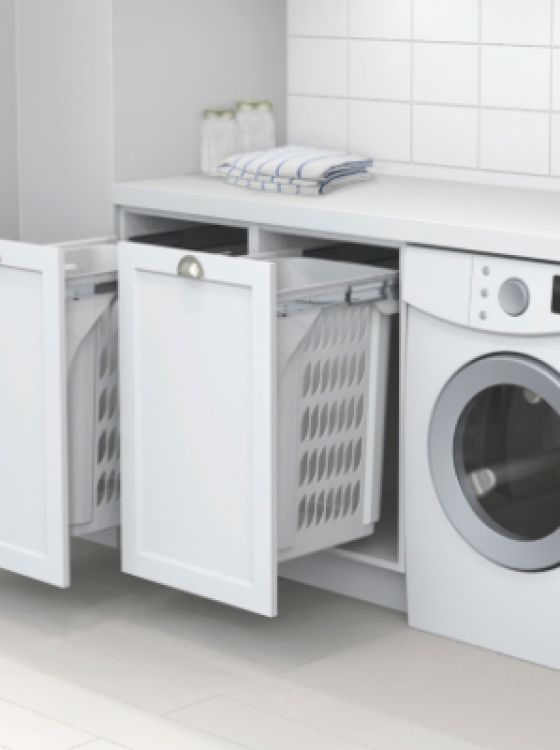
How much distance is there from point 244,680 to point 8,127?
1505 mm

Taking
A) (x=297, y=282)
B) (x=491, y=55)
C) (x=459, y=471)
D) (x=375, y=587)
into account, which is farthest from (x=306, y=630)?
(x=491, y=55)

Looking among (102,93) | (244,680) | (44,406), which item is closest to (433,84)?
(102,93)

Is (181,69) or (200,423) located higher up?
(181,69)

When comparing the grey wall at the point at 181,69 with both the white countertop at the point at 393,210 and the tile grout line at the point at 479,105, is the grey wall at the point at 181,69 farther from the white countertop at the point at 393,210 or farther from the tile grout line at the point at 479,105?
the tile grout line at the point at 479,105

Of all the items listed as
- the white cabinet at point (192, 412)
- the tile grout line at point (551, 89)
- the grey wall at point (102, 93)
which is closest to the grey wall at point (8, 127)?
the grey wall at point (102, 93)

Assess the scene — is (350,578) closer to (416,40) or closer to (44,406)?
(44,406)

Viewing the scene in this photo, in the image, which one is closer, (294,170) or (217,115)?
(294,170)

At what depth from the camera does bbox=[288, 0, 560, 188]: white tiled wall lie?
3.48 meters

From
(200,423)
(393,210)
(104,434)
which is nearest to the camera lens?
(200,423)

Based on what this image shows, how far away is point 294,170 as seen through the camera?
11.0 feet

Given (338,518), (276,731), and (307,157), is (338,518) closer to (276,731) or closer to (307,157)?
(276,731)

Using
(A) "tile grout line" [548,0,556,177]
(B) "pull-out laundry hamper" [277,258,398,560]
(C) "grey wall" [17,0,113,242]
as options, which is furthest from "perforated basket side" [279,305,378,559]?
(C) "grey wall" [17,0,113,242]

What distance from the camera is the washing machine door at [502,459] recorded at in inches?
114

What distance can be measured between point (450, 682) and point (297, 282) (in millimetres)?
864
